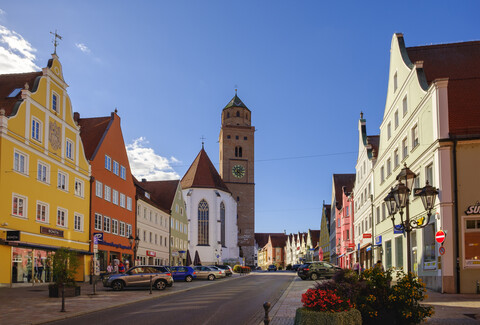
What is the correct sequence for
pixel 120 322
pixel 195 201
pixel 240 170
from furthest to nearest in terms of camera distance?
pixel 240 170
pixel 195 201
pixel 120 322

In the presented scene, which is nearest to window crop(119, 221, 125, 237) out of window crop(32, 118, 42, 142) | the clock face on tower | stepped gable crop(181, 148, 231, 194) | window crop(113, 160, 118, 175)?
window crop(113, 160, 118, 175)

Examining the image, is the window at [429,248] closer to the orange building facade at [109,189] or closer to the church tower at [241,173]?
the orange building facade at [109,189]

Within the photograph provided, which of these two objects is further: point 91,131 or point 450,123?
point 91,131

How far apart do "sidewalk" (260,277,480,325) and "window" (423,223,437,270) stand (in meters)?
2.40

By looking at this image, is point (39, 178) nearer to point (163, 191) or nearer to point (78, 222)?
point (78, 222)

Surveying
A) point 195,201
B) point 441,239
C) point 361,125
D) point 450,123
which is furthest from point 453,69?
point 195,201

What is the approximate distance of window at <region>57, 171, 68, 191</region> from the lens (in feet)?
116

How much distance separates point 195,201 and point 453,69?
2624 inches

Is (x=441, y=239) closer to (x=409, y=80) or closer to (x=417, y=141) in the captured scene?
(x=417, y=141)

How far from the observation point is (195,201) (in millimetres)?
91688

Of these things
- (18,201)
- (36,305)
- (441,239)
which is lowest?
(36,305)

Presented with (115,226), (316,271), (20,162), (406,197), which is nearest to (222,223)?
(115,226)

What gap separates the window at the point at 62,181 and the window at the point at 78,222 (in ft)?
8.20

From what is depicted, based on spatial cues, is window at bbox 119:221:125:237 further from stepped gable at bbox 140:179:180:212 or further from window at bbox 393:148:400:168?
window at bbox 393:148:400:168
